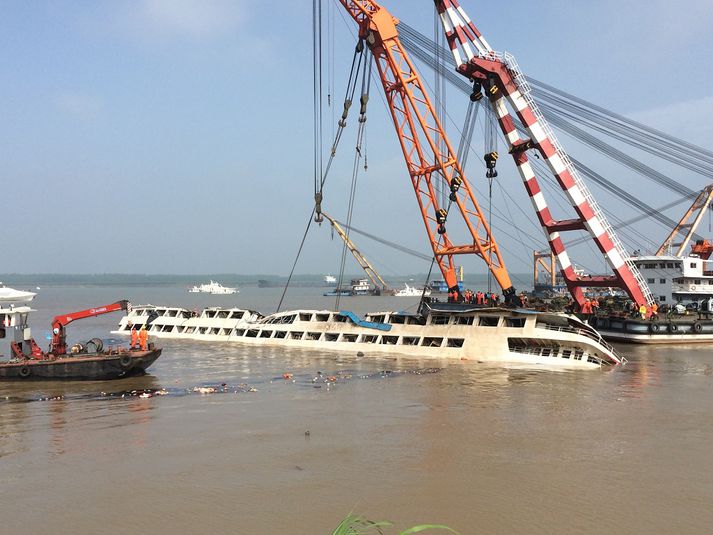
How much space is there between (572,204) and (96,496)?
3701 cm

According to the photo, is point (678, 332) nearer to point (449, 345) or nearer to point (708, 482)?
Result: point (449, 345)

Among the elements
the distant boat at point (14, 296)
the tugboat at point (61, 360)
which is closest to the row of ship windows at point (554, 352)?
the tugboat at point (61, 360)

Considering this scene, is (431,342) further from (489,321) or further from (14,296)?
(14,296)

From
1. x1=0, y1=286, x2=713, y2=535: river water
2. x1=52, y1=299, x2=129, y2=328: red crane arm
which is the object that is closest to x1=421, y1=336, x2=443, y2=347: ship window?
x1=0, y1=286, x2=713, y2=535: river water

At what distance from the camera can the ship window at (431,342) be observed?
115 ft

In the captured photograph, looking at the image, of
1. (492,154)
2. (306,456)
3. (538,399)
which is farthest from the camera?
(492,154)

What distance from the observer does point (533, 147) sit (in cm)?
4247

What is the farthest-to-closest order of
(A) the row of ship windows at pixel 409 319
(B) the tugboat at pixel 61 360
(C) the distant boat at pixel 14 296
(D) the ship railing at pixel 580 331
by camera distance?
(C) the distant boat at pixel 14 296, (A) the row of ship windows at pixel 409 319, (D) the ship railing at pixel 580 331, (B) the tugboat at pixel 61 360

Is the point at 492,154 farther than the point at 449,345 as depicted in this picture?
Yes

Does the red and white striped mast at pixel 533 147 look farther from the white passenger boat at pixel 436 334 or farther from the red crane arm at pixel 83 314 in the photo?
the red crane arm at pixel 83 314

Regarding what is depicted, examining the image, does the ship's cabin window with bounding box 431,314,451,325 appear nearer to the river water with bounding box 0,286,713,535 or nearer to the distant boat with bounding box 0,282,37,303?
the river water with bounding box 0,286,713,535

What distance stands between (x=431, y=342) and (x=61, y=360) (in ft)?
64.7

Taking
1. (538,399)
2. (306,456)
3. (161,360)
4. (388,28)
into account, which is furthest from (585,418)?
(388,28)

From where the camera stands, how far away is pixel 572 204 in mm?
41688
